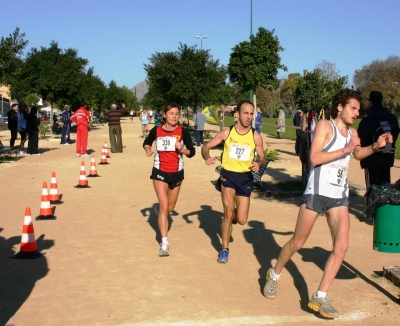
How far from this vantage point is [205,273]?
21.7 ft

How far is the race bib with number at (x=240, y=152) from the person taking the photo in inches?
273

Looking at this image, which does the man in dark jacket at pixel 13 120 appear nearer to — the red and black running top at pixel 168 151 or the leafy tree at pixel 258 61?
the leafy tree at pixel 258 61

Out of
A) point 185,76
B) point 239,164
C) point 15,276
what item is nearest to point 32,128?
point 185,76

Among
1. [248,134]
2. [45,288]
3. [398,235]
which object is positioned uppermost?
[248,134]

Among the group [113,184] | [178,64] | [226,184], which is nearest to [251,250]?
[226,184]

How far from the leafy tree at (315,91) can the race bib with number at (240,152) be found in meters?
14.5

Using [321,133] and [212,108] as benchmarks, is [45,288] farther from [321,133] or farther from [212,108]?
[212,108]

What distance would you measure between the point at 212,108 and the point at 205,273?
72.6 ft

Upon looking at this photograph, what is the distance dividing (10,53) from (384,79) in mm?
97467

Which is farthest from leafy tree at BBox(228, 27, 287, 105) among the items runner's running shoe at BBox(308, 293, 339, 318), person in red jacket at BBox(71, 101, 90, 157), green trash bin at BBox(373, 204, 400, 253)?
runner's running shoe at BBox(308, 293, 339, 318)

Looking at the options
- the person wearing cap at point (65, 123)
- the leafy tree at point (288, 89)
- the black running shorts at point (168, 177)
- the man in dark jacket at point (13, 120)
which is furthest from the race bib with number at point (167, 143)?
the leafy tree at point (288, 89)

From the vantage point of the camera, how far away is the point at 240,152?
22.8 ft

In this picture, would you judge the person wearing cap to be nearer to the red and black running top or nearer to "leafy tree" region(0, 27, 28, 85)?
"leafy tree" region(0, 27, 28, 85)

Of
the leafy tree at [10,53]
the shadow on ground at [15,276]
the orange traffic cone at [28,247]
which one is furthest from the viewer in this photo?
the leafy tree at [10,53]
